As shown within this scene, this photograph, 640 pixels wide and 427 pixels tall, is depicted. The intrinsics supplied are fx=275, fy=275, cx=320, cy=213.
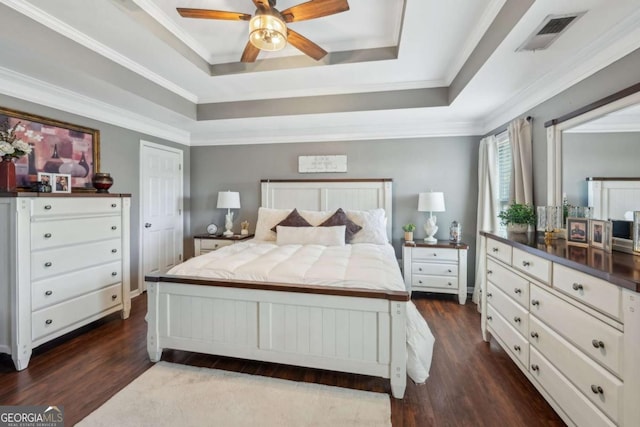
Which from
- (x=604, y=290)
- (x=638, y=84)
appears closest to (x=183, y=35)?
(x=638, y=84)

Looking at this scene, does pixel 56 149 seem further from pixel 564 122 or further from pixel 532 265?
pixel 564 122

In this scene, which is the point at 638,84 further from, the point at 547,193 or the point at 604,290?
the point at 604,290

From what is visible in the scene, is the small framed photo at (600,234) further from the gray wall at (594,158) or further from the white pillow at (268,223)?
the white pillow at (268,223)

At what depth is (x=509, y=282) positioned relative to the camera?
2113 millimetres

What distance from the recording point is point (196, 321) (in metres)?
2.11

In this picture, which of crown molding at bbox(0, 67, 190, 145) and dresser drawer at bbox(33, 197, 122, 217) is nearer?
dresser drawer at bbox(33, 197, 122, 217)

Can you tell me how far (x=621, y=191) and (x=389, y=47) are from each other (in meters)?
2.12

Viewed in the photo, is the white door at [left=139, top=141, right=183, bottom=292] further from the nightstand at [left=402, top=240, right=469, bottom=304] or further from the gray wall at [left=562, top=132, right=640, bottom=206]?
Answer: the gray wall at [left=562, top=132, right=640, bottom=206]

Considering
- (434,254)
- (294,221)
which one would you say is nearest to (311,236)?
(294,221)

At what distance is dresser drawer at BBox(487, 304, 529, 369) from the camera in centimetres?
189

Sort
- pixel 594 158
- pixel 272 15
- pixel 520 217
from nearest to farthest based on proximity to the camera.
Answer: pixel 272 15, pixel 594 158, pixel 520 217

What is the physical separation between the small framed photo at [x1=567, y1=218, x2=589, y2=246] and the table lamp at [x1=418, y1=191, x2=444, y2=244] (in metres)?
1.71

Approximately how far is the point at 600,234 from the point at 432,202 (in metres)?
1.98

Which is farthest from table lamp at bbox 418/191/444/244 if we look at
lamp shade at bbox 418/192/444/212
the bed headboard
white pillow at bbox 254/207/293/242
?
white pillow at bbox 254/207/293/242
